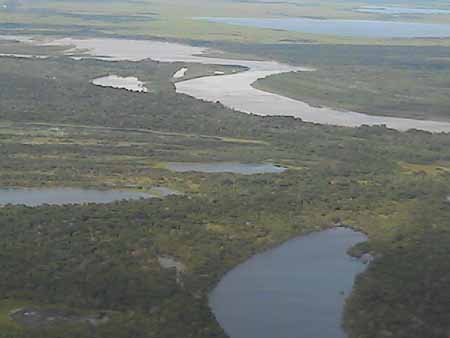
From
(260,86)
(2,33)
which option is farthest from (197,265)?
(2,33)

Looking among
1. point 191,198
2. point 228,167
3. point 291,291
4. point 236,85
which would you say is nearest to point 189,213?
point 191,198

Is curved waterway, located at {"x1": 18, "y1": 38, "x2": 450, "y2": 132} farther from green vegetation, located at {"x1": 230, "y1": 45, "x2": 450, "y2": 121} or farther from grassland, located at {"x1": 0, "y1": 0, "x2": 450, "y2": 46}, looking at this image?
grassland, located at {"x1": 0, "y1": 0, "x2": 450, "y2": 46}

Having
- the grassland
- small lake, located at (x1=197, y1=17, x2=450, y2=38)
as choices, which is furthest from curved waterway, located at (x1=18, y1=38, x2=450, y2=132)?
small lake, located at (x1=197, y1=17, x2=450, y2=38)

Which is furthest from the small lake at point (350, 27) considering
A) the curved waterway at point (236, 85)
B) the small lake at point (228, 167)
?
the small lake at point (228, 167)

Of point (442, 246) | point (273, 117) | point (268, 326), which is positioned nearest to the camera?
point (268, 326)

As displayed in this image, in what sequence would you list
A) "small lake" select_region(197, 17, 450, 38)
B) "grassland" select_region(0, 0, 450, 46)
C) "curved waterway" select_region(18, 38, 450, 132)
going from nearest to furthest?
"curved waterway" select_region(18, 38, 450, 132) → "grassland" select_region(0, 0, 450, 46) → "small lake" select_region(197, 17, 450, 38)

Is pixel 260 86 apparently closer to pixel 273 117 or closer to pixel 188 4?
pixel 273 117

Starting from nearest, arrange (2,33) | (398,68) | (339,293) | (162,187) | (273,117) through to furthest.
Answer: (339,293) → (162,187) → (273,117) → (398,68) → (2,33)

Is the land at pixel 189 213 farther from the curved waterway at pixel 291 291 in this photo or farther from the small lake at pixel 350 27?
the small lake at pixel 350 27
